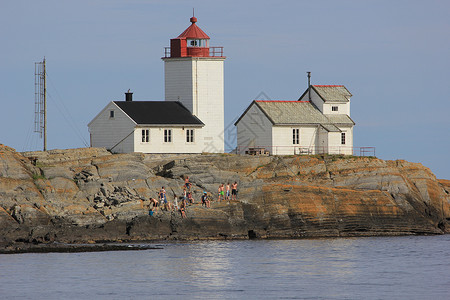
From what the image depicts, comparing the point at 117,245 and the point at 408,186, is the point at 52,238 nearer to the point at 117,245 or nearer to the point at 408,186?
the point at 117,245

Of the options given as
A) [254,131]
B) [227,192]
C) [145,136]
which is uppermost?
[254,131]

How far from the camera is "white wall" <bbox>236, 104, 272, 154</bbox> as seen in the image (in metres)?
56.5

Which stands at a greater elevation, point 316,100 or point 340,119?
point 316,100

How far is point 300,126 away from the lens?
56.8 metres

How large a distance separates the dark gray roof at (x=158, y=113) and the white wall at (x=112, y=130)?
470 mm

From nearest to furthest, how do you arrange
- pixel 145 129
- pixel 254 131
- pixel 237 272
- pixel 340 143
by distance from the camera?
pixel 237 272, pixel 145 129, pixel 254 131, pixel 340 143

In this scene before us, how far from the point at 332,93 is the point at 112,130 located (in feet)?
50.7

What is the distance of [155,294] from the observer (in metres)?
32.6

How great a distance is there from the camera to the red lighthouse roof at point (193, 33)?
56.1 m

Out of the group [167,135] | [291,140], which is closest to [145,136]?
[167,135]

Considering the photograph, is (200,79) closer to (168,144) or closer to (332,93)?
(168,144)

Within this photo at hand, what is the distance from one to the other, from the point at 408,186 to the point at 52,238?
2196 cm

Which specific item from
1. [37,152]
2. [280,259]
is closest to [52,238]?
[37,152]

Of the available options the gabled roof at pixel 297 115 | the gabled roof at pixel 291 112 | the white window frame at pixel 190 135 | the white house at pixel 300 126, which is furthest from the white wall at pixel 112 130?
the gabled roof at pixel 291 112
